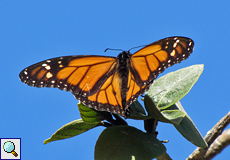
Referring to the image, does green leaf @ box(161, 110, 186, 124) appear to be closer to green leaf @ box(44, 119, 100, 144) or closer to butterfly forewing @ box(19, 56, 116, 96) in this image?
green leaf @ box(44, 119, 100, 144)

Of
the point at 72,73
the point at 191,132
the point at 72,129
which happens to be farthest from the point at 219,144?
the point at 72,73

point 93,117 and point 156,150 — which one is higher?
point 93,117

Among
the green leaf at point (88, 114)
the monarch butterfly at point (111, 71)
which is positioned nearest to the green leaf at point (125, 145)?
the green leaf at point (88, 114)

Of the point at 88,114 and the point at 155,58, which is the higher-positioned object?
the point at 155,58

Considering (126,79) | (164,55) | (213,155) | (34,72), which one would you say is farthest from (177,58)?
(34,72)

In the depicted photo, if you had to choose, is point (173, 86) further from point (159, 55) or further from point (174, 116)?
point (174, 116)

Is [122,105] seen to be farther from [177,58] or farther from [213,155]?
[213,155]
